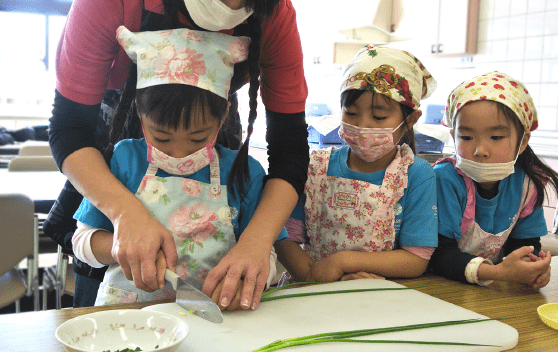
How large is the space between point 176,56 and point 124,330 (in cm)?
46

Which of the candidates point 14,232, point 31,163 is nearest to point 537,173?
point 14,232

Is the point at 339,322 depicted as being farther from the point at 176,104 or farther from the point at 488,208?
the point at 488,208

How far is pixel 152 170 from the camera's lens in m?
0.95

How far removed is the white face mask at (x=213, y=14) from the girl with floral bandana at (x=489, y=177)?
62 centimetres

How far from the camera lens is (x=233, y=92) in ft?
3.28

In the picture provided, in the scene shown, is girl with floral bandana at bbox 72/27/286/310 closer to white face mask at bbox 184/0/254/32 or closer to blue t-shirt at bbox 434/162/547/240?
white face mask at bbox 184/0/254/32

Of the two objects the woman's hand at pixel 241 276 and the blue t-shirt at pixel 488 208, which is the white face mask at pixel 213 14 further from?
the blue t-shirt at pixel 488 208

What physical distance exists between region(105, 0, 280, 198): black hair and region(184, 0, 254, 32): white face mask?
3 centimetres

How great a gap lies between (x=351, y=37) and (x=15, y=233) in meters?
4.04

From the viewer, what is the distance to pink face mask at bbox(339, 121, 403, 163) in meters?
1.12

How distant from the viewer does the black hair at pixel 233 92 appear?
0.86 metres

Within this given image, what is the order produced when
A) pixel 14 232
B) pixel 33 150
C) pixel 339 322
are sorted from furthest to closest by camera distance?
pixel 33 150 < pixel 14 232 < pixel 339 322

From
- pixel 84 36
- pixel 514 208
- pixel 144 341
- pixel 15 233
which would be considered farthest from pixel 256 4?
pixel 15 233

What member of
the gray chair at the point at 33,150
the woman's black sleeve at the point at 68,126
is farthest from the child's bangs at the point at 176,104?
the gray chair at the point at 33,150
